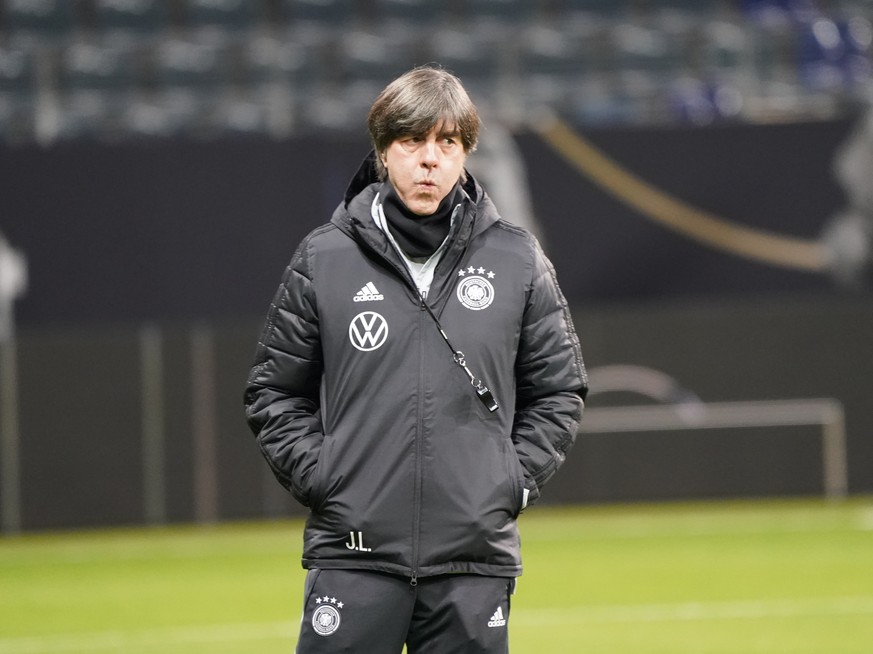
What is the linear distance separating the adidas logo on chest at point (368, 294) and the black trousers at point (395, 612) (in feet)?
2.07

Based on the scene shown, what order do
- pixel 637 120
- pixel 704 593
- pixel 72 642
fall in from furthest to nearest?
pixel 637 120 < pixel 704 593 < pixel 72 642

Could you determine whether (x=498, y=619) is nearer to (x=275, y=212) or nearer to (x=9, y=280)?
(x=275, y=212)

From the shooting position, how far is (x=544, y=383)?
11.9 ft

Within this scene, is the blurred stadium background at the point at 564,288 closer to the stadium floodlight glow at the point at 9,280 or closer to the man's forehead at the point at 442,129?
the stadium floodlight glow at the point at 9,280

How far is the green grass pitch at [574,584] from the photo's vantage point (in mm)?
7703

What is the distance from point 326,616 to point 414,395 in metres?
0.55

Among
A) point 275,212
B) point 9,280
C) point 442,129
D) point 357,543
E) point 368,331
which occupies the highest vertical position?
point 275,212

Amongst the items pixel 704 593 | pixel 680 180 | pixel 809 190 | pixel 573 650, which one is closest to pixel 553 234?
pixel 680 180

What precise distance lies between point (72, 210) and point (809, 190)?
6.39 m

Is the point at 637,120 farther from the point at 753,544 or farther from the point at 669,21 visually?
the point at 753,544

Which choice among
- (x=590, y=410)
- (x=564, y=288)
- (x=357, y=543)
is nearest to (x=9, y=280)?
(x=564, y=288)

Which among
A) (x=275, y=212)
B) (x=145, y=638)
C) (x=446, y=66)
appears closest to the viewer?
(x=145, y=638)

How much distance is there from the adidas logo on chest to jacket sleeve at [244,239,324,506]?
112 millimetres

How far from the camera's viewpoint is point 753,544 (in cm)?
1080
